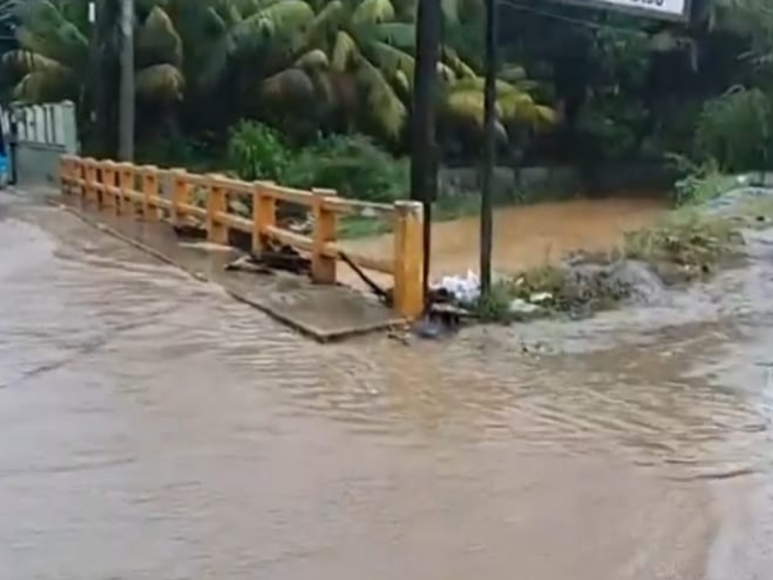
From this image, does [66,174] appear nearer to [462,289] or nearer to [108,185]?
[108,185]

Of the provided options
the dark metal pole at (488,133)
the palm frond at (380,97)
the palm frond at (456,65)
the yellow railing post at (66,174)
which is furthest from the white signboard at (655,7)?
the palm frond at (456,65)

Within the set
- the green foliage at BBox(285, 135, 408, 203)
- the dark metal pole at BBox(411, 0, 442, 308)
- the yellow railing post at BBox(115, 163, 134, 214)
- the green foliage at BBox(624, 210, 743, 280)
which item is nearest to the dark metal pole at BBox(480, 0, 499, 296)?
the dark metal pole at BBox(411, 0, 442, 308)

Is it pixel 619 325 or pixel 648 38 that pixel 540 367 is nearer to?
pixel 619 325

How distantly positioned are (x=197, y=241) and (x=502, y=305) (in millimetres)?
6372

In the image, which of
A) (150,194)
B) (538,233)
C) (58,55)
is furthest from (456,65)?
(150,194)

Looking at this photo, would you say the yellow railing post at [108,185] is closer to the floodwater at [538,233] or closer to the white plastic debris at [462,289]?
the floodwater at [538,233]

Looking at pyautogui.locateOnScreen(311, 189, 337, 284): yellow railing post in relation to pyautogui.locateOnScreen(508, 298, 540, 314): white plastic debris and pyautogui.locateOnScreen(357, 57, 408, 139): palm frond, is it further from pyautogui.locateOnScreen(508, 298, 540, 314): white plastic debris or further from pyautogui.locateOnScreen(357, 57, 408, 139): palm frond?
pyautogui.locateOnScreen(357, 57, 408, 139): palm frond

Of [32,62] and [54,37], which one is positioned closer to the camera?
[54,37]

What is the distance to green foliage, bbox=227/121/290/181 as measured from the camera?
28609 mm

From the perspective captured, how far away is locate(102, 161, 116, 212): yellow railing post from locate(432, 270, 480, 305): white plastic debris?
36.9ft

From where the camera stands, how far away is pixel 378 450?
705 cm

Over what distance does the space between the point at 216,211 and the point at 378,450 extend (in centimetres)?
905

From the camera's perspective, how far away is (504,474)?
21.8 feet

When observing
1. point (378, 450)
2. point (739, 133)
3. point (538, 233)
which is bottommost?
point (538, 233)
